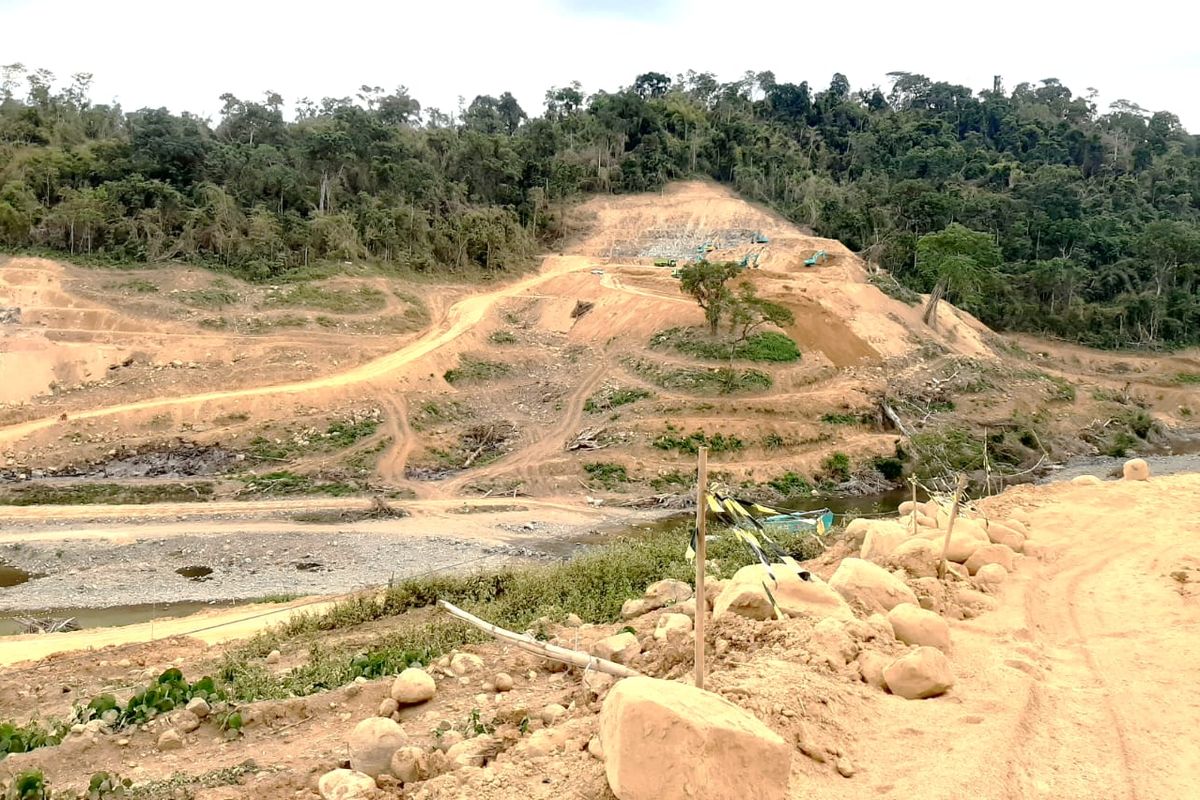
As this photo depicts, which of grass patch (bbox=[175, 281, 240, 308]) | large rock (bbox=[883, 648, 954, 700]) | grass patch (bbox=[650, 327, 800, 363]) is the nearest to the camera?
large rock (bbox=[883, 648, 954, 700])

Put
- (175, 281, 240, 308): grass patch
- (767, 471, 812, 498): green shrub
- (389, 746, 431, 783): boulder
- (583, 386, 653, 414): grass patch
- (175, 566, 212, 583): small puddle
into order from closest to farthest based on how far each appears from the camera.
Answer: (389, 746, 431, 783): boulder < (175, 566, 212, 583): small puddle < (767, 471, 812, 498): green shrub < (583, 386, 653, 414): grass patch < (175, 281, 240, 308): grass patch

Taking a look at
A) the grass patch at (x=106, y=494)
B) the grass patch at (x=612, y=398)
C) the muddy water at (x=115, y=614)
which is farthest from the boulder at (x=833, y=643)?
the grass patch at (x=612, y=398)

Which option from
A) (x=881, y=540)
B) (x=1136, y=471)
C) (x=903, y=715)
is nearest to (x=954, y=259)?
(x=1136, y=471)

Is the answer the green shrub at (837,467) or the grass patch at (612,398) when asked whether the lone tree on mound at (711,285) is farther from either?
the green shrub at (837,467)

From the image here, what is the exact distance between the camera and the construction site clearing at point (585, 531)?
4996 millimetres

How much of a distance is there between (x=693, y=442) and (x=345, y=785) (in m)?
21.2

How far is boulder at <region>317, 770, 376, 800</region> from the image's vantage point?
4629 mm

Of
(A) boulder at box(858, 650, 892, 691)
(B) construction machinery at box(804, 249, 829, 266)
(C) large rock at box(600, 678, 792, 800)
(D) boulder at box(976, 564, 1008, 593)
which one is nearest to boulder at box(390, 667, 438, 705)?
(C) large rock at box(600, 678, 792, 800)

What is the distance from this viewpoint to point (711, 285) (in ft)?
94.7

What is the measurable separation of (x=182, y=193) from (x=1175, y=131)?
84.4 meters

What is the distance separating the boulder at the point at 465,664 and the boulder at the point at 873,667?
3.35 metres

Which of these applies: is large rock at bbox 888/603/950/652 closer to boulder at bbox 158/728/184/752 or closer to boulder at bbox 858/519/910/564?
boulder at bbox 858/519/910/564

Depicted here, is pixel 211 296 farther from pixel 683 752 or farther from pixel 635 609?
pixel 683 752

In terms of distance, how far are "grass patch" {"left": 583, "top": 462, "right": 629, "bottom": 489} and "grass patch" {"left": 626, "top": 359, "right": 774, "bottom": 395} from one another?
4766 mm
